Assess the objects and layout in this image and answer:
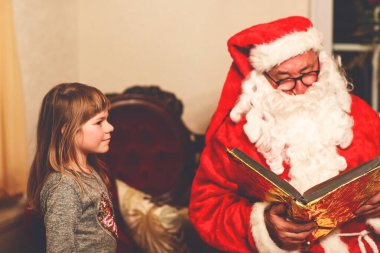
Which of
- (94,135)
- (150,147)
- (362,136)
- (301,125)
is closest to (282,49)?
(301,125)

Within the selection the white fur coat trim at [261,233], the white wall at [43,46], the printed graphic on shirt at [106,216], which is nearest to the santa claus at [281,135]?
the white fur coat trim at [261,233]

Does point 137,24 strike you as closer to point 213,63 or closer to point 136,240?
point 213,63

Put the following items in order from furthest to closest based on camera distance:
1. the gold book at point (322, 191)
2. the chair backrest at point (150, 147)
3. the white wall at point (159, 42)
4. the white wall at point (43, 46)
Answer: the white wall at point (159, 42), the chair backrest at point (150, 147), the white wall at point (43, 46), the gold book at point (322, 191)

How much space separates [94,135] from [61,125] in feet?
0.31

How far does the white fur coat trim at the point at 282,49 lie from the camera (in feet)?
4.93

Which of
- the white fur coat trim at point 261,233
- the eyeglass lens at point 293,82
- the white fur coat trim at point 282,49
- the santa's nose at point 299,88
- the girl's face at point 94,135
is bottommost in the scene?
the white fur coat trim at point 261,233

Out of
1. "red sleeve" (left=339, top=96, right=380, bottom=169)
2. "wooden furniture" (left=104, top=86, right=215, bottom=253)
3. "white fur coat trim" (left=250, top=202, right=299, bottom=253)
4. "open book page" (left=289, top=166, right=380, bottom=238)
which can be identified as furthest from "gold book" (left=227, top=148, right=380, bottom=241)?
"wooden furniture" (left=104, top=86, right=215, bottom=253)

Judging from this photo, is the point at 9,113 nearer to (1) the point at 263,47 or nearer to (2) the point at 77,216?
(2) the point at 77,216

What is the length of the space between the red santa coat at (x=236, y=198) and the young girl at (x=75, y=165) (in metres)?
0.36

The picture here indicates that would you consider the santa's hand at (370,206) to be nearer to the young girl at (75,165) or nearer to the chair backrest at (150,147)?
the young girl at (75,165)

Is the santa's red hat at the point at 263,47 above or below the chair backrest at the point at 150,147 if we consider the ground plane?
above

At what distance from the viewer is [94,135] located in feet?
4.09

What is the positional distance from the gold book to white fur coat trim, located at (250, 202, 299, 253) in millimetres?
110

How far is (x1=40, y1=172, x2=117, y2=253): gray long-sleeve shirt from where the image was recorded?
113cm
